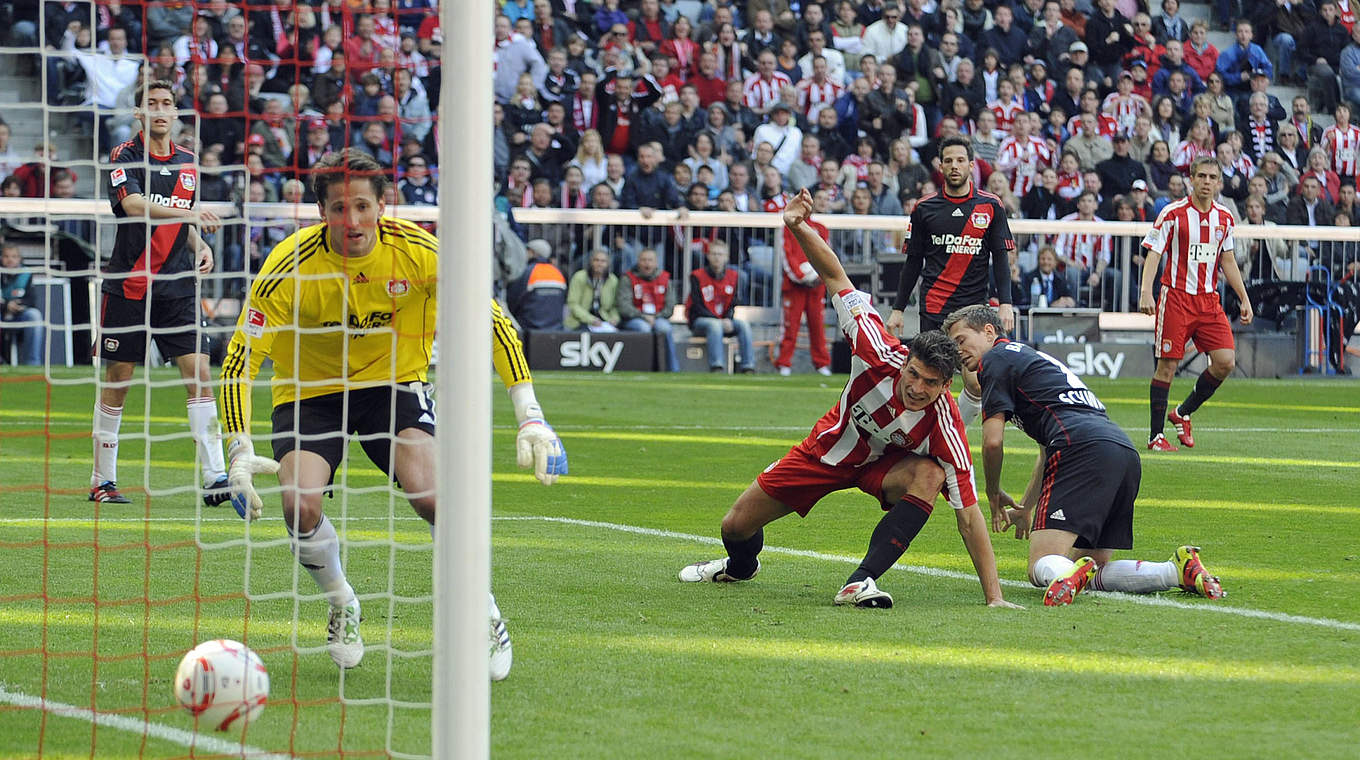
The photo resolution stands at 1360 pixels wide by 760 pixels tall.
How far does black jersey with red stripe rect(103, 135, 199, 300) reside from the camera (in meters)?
9.38

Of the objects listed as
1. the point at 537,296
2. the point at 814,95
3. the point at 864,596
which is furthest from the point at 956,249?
the point at 814,95

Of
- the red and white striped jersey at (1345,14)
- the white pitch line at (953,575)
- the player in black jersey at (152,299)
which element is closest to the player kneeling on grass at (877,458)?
the white pitch line at (953,575)

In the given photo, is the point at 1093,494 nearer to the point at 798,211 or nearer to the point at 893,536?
the point at 893,536

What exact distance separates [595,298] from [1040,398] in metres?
13.3

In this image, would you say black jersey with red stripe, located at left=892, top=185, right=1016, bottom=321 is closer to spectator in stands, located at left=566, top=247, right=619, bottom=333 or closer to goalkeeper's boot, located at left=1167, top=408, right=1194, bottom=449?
goalkeeper's boot, located at left=1167, top=408, right=1194, bottom=449

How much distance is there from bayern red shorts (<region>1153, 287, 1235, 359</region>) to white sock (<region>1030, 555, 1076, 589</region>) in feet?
22.2

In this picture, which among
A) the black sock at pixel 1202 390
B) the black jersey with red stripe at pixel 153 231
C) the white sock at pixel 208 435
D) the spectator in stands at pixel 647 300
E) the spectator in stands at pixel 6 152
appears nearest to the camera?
the black jersey with red stripe at pixel 153 231

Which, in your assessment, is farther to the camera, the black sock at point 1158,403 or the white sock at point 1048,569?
the black sock at point 1158,403

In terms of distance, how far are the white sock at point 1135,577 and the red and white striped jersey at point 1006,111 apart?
1731cm

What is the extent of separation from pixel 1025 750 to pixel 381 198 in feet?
8.19

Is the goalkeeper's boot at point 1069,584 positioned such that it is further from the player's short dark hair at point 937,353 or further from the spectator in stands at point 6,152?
the spectator in stands at point 6,152

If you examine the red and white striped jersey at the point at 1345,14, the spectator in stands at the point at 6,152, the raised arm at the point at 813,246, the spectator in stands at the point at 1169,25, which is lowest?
the raised arm at the point at 813,246

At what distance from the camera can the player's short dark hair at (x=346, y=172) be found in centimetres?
516

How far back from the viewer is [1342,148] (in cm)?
2542
